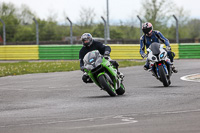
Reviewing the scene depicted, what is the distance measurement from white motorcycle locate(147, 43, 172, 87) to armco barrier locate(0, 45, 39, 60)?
61.8 ft

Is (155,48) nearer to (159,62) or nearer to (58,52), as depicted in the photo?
(159,62)

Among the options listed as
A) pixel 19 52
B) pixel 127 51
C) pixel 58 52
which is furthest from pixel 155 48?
pixel 19 52

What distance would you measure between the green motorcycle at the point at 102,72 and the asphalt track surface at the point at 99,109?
10.5 inches

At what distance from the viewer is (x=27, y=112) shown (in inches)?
354

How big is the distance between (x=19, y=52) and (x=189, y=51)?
1031 cm

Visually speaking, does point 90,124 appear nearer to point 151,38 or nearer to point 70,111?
point 70,111

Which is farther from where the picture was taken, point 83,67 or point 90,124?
point 83,67

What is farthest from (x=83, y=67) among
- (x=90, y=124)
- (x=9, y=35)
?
(x=9, y=35)

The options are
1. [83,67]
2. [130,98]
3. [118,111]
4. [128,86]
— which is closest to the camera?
[118,111]

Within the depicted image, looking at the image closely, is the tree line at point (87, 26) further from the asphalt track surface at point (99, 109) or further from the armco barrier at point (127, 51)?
A: the asphalt track surface at point (99, 109)

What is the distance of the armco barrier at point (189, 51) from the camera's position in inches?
1089

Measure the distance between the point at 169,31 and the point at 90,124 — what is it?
41024 millimetres

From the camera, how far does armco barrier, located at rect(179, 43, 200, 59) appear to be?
27672 millimetres

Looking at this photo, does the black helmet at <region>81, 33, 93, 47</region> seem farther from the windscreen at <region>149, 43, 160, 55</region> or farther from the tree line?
the tree line
